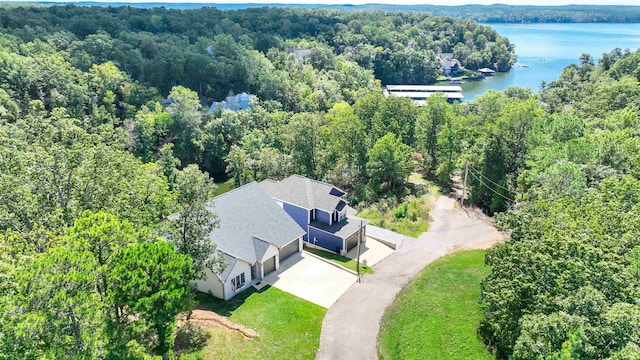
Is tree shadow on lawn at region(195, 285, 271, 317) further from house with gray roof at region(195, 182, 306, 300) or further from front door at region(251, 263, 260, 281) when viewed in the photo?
front door at region(251, 263, 260, 281)

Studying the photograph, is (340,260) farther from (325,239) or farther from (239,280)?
(239,280)

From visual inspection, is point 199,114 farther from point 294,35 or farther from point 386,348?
point 294,35

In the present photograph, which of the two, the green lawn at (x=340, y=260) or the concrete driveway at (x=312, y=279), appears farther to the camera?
the green lawn at (x=340, y=260)

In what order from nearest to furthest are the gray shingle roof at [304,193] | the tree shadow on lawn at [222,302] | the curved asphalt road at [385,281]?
the curved asphalt road at [385,281], the tree shadow on lawn at [222,302], the gray shingle roof at [304,193]

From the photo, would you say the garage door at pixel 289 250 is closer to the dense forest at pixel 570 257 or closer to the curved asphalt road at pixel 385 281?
the curved asphalt road at pixel 385 281

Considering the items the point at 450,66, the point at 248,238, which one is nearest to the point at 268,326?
the point at 248,238

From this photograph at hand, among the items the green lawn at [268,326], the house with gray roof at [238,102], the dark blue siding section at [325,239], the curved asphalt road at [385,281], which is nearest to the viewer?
the green lawn at [268,326]

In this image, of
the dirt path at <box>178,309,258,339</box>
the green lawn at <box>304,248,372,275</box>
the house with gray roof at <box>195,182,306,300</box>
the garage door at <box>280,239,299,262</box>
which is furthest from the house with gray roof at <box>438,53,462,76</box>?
the dirt path at <box>178,309,258,339</box>

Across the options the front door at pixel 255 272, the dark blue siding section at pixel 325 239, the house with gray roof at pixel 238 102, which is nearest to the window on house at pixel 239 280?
the front door at pixel 255 272
